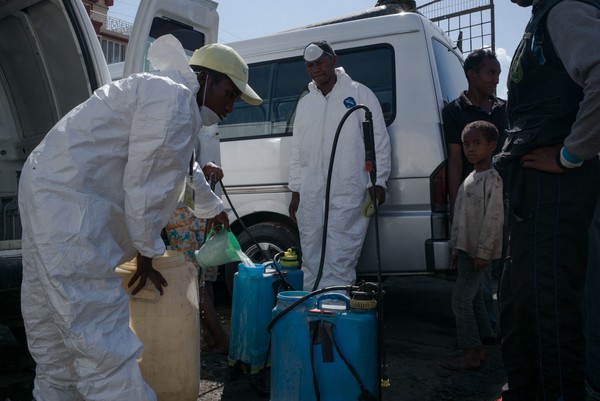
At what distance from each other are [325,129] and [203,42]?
1.04 metres

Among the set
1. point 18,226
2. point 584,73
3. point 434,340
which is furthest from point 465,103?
point 18,226

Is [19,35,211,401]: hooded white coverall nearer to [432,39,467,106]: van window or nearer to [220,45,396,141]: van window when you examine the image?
[220,45,396,141]: van window

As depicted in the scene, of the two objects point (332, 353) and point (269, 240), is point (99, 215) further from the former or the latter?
point (269, 240)

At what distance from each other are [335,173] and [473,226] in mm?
990

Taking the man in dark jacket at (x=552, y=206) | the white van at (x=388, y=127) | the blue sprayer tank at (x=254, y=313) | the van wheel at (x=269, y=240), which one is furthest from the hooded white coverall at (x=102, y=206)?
the van wheel at (x=269, y=240)

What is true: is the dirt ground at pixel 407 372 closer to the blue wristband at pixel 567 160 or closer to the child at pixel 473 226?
the child at pixel 473 226

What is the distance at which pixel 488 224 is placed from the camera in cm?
329

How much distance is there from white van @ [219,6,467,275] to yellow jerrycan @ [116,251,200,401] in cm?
182

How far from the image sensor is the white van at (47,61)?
324 centimetres

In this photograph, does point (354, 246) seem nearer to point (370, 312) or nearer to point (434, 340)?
point (434, 340)

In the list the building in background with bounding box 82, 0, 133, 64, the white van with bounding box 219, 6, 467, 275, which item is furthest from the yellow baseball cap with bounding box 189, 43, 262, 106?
the building in background with bounding box 82, 0, 133, 64

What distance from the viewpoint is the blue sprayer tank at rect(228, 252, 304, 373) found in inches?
124

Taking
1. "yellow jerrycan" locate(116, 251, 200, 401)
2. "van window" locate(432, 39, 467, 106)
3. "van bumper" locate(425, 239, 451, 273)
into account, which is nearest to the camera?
"yellow jerrycan" locate(116, 251, 200, 401)

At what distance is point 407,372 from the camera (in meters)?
3.36
